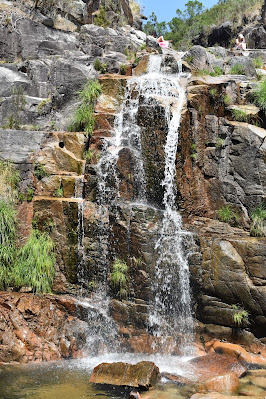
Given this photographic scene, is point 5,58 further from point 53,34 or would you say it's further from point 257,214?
point 257,214

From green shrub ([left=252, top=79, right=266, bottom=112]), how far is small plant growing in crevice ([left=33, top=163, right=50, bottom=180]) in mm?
6634

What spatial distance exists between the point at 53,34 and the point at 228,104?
26.9 ft

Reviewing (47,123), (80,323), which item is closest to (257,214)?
(80,323)

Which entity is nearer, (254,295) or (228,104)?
(254,295)

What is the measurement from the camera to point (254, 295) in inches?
327

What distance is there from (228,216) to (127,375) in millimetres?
5149

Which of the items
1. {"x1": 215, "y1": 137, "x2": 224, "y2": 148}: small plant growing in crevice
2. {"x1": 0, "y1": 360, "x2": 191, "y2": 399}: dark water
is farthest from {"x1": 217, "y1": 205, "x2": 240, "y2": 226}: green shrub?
{"x1": 0, "y1": 360, "x2": 191, "y2": 399}: dark water

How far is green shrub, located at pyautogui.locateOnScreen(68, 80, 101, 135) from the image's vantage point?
11398 mm

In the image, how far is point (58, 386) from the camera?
6238 millimetres

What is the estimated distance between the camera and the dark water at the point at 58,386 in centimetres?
589

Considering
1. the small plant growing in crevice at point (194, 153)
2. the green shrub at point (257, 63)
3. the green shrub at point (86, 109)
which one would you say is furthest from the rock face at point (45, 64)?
the green shrub at point (257, 63)

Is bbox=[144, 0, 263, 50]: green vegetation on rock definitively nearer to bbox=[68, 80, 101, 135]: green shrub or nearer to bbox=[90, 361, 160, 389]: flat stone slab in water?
bbox=[68, 80, 101, 135]: green shrub

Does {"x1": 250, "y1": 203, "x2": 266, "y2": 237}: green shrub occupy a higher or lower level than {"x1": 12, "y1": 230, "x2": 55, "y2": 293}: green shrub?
higher

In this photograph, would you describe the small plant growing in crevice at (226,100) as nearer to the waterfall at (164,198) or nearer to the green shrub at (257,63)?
the waterfall at (164,198)
